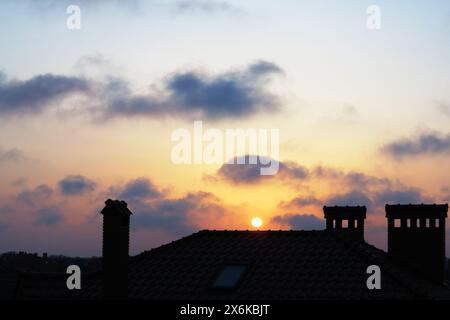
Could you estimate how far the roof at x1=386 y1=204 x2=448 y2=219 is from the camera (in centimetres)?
3772

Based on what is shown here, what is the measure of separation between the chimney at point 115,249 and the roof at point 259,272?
349 centimetres

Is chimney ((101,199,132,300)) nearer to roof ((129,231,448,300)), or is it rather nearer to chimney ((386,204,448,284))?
roof ((129,231,448,300))

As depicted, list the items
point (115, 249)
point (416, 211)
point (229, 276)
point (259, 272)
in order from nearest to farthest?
point (115, 249), point (229, 276), point (259, 272), point (416, 211)

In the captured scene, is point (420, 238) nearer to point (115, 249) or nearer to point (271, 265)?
point (271, 265)

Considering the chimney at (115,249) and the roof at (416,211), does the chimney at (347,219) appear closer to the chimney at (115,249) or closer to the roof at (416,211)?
the roof at (416,211)

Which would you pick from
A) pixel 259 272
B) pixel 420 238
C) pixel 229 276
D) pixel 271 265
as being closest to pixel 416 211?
pixel 420 238

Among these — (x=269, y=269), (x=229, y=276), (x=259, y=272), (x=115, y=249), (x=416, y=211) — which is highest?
(x=416, y=211)

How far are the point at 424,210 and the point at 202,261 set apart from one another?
11740 millimetres

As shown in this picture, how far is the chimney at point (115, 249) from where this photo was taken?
26562 mm

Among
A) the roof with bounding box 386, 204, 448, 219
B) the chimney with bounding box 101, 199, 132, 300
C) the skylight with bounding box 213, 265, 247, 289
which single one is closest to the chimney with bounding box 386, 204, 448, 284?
the roof with bounding box 386, 204, 448, 219

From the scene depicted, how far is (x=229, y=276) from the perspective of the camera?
3152cm

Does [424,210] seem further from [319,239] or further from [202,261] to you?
[202,261]

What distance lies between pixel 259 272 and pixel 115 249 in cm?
719
